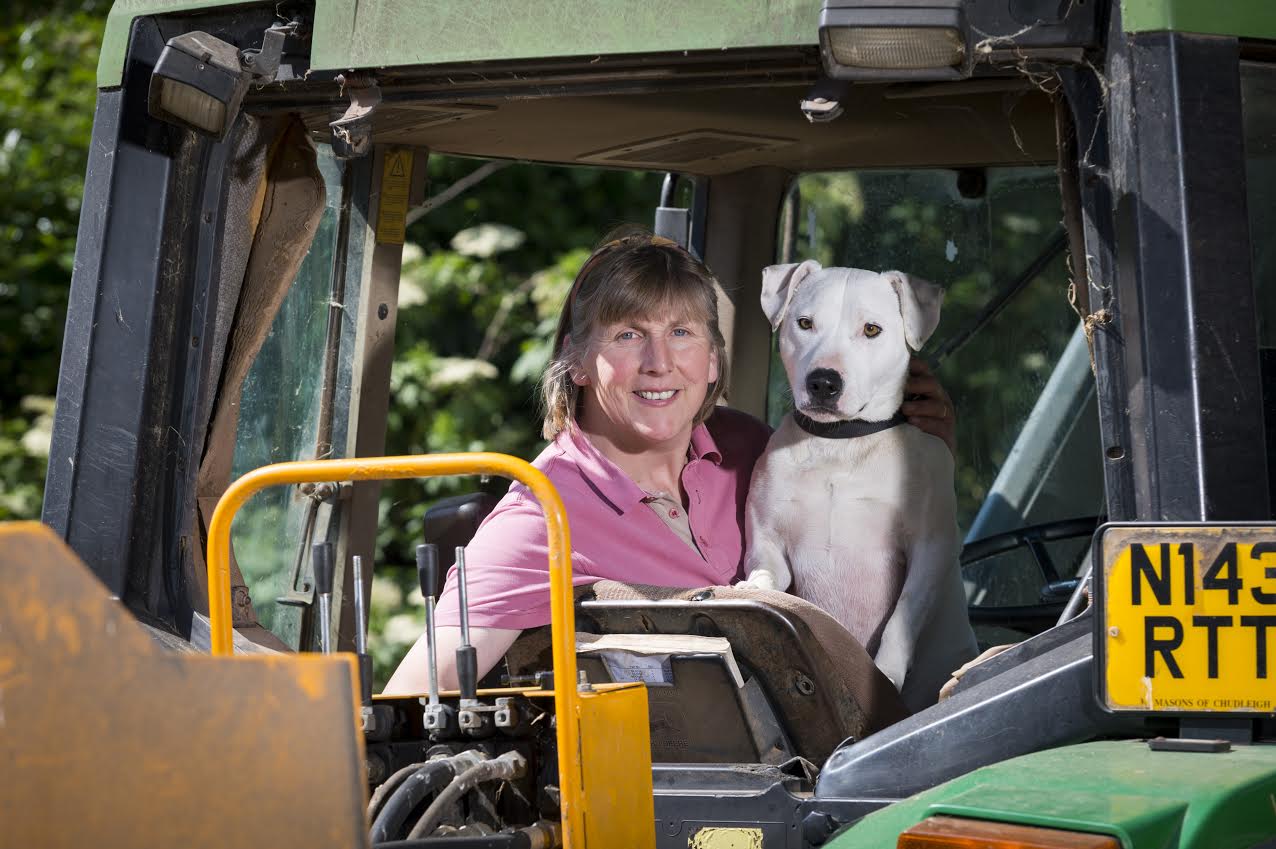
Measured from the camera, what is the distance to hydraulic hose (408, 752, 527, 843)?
1.92 m

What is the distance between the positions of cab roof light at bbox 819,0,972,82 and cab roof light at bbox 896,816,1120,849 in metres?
0.90

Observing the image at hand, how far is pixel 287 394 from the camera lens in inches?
131

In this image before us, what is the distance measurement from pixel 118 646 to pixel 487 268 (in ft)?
24.7

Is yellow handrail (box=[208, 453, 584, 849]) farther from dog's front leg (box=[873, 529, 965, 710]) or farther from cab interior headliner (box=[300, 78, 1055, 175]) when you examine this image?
dog's front leg (box=[873, 529, 965, 710])

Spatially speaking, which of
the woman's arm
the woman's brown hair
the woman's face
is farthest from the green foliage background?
the woman's arm

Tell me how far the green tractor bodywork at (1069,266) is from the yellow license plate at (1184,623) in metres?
0.05

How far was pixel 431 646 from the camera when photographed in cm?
204

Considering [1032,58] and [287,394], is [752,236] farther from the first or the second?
[1032,58]

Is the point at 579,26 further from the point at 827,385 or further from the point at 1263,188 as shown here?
the point at 827,385

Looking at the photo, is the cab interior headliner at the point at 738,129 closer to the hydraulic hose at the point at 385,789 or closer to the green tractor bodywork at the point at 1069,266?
the green tractor bodywork at the point at 1069,266

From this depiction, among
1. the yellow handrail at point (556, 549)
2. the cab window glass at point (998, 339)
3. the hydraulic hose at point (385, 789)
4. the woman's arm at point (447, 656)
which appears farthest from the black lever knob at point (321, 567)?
the cab window glass at point (998, 339)

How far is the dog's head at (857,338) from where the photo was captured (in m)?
3.37

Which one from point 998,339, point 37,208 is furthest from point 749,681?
point 37,208

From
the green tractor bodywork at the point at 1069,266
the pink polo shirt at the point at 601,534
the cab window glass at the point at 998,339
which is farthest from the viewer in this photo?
the cab window glass at the point at 998,339
